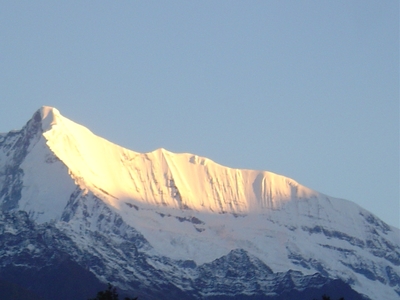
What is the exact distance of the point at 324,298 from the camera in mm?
174500

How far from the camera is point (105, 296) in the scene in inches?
6678

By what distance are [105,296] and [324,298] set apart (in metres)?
24.2
